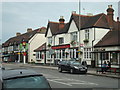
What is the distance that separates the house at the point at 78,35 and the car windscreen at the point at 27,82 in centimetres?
2368

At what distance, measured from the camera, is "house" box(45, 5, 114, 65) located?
32.0m

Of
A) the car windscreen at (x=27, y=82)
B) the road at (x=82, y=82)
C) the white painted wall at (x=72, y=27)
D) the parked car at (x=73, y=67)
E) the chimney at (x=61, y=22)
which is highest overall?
the chimney at (x=61, y=22)

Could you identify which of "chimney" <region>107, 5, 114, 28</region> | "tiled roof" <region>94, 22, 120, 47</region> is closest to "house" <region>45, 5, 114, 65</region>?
"chimney" <region>107, 5, 114, 28</region>

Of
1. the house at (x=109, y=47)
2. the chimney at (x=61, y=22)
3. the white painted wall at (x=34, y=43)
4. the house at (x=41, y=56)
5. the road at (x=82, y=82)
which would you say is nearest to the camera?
the road at (x=82, y=82)

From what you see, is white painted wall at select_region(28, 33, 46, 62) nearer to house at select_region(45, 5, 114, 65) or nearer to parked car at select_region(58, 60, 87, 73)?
house at select_region(45, 5, 114, 65)

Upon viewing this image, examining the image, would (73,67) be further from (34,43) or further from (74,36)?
(34,43)

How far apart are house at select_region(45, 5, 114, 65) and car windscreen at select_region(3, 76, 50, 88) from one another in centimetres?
2368

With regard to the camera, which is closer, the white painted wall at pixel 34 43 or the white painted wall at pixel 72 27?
the white painted wall at pixel 72 27

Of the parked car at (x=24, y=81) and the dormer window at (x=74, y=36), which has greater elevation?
the dormer window at (x=74, y=36)

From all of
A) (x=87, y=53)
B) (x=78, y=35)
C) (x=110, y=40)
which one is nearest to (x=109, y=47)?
(x=110, y=40)

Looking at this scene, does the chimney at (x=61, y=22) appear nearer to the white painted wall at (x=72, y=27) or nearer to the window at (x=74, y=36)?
the white painted wall at (x=72, y=27)

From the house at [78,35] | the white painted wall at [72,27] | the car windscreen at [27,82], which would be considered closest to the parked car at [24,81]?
the car windscreen at [27,82]

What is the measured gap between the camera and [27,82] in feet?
17.7

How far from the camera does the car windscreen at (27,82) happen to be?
5185mm
